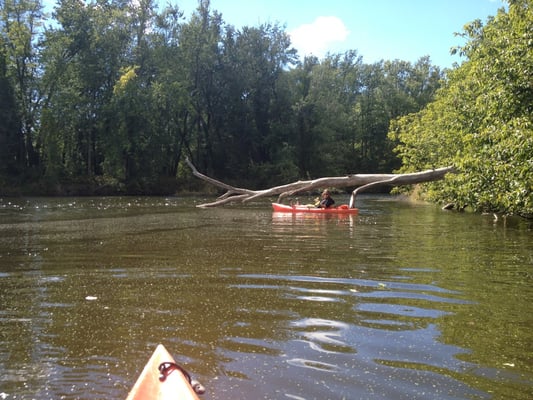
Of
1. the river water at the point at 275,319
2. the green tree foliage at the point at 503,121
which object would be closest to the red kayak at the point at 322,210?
the green tree foliage at the point at 503,121

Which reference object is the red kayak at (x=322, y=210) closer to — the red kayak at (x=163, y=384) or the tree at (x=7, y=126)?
the red kayak at (x=163, y=384)

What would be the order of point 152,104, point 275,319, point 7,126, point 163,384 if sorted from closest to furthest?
point 163,384 < point 275,319 < point 7,126 < point 152,104

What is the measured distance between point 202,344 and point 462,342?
2.39 meters

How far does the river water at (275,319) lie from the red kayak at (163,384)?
55 cm

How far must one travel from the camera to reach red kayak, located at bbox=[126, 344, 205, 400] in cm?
286

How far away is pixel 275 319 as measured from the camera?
5.33 meters

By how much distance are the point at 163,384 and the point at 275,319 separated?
2.46 meters

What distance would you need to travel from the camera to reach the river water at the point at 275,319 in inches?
148

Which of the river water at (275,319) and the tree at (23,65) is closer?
the river water at (275,319)

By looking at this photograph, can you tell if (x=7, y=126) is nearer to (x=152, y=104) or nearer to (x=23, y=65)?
(x=23, y=65)

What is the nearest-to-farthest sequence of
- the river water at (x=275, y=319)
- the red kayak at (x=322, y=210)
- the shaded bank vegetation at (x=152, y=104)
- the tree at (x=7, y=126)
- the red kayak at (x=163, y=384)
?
the red kayak at (x=163, y=384) → the river water at (x=275, y=319) → the red kayak at (x=322, y=210) → the tree at (x=7, y=126) → the shaded bank vegetation at (x=152, y=104)

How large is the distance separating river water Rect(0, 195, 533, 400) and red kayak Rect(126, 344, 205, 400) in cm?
55

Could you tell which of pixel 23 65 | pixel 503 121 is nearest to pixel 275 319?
pixel 503 121

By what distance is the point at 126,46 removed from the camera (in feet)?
152
